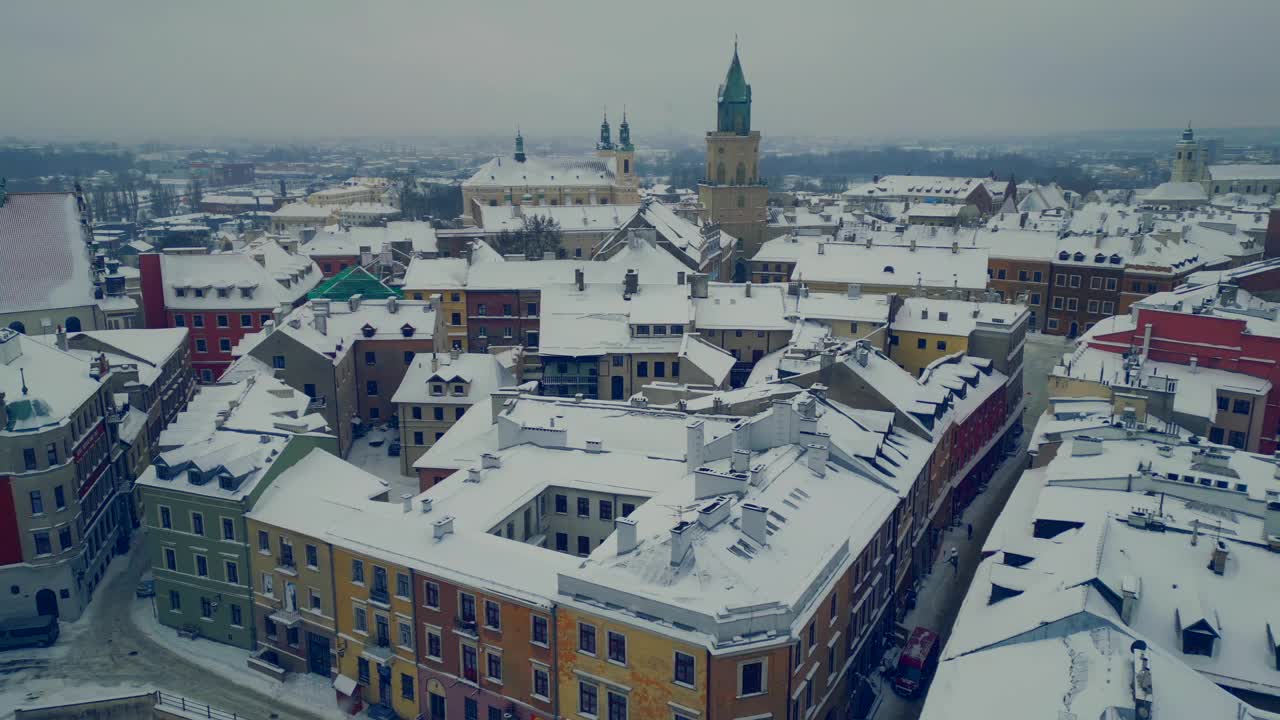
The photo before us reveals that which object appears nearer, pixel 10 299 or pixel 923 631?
pixel 923 631

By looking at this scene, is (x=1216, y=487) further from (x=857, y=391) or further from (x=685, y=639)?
(x=685, y=639)

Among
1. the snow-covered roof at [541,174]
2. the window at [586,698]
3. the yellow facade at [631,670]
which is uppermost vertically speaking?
the snow-covered roof at [541,174]

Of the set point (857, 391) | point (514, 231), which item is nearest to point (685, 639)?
point (857, 391)

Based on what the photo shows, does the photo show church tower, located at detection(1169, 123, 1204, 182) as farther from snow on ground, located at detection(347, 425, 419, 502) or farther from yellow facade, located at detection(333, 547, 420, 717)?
yellow facade, located at detection(333, 547, 420, 717)

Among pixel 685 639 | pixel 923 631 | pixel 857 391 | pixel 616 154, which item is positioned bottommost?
pixel 923 631

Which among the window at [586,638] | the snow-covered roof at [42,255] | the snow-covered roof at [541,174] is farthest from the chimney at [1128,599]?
the snow-covered roof at [541,174]

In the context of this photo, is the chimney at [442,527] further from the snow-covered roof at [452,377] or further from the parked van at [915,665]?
the snow-covered roof at [452,377]

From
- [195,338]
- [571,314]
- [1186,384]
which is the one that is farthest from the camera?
[195,338]

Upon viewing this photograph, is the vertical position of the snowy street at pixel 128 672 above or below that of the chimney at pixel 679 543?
below
